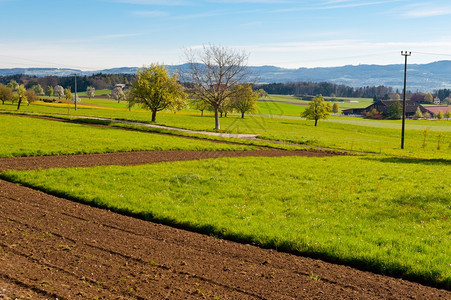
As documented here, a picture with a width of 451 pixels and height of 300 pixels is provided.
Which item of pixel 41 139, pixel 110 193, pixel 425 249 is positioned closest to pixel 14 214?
pixel 110 193

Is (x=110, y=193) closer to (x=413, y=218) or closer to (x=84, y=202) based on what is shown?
(x=84, y=202)

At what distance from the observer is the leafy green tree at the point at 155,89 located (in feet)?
218

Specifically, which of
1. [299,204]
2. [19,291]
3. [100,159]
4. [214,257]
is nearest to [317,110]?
[100,159]

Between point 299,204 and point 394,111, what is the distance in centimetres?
17090

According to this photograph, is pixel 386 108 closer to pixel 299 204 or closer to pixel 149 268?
pixel 299 204

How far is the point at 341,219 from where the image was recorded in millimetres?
14922

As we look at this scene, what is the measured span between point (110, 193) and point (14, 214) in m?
4.45

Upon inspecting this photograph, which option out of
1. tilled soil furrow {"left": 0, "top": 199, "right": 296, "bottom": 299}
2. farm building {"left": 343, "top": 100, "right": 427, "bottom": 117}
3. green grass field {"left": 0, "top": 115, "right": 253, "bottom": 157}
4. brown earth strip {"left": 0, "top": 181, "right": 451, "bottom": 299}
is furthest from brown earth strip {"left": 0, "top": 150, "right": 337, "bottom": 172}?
farm building {"left": 343, "top": 100, "right": 427, "bottom": 117}

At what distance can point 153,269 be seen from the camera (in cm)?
1007

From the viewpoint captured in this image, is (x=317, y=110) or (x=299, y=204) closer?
(x=299, y=204)

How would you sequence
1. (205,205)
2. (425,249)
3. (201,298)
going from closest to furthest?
(201,298), (425,249), (205,205)

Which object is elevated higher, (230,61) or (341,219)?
(230,61)

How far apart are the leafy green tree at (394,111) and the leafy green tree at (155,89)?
131 meters

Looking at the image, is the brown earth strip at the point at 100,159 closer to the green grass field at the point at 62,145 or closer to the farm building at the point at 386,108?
the green grass field at the point at 62,145
